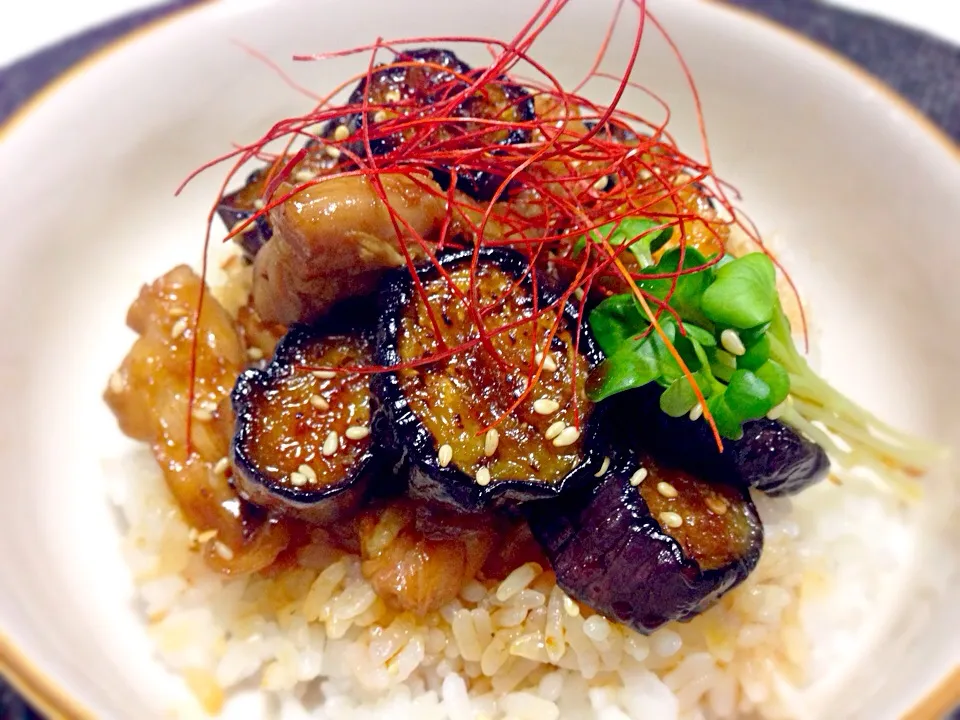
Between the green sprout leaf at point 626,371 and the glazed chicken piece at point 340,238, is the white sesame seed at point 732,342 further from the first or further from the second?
the glazed chicken piece at point 340,238

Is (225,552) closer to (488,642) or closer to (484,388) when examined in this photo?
(488,642)

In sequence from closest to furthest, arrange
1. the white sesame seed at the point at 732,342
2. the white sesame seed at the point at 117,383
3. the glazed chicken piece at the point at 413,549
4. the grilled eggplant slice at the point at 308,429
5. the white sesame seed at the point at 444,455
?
1. the white sesame seed at the point at 444,455
2. the white sesame seed at the point at 732,342
3. the grilled eggplant slice at the point at 308,429
4. the glazed chicken piece at the point at 413,549
5. the white sesame seed at the point at 117,383

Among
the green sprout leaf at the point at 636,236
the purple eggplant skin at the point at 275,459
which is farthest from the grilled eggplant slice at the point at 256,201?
the green sprout leaf at the point at 636,236

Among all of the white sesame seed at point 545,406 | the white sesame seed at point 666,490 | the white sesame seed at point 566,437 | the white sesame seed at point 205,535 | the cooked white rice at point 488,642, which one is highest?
the white sesame seed at point 545,406

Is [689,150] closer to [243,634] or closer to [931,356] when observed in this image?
[931,356]

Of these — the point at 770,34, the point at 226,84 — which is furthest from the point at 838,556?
the point at 226,84

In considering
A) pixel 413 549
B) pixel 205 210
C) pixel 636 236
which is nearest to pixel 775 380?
pixel 636 236
